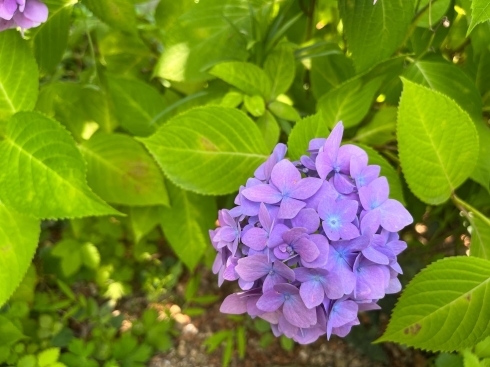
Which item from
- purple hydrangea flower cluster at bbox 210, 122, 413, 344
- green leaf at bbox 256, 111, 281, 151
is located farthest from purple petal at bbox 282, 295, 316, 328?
green leaf at bbox 256, 111, 281, 151

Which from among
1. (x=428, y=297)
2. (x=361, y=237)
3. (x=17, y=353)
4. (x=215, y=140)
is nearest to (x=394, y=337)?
(x=428, y=297)

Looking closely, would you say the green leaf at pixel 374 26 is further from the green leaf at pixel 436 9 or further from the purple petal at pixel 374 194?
the purple petal at pixel 374 194

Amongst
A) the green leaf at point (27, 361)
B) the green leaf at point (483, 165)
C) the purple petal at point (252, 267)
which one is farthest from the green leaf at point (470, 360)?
the green leaf at point (27, 361)

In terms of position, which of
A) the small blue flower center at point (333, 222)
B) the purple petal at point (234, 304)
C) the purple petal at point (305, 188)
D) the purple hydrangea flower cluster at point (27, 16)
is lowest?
the purple petal at point (234, 304)

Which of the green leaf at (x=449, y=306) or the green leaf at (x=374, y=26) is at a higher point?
the green leaf at (x=374, y=26)

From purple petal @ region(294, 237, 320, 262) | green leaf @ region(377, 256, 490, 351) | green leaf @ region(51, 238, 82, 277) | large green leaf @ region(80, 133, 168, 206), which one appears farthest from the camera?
green leaf @ region(51, 238, 82, 277)

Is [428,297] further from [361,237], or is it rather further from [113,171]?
[113,171]

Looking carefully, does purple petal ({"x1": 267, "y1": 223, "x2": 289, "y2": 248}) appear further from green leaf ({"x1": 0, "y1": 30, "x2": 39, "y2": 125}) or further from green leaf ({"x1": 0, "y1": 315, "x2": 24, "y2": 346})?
green leaf ({"x1": 0, "y1": 315, "x2": 24, "y2": 346})

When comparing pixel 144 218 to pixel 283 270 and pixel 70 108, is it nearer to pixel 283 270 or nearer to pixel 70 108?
pixel 70 108
